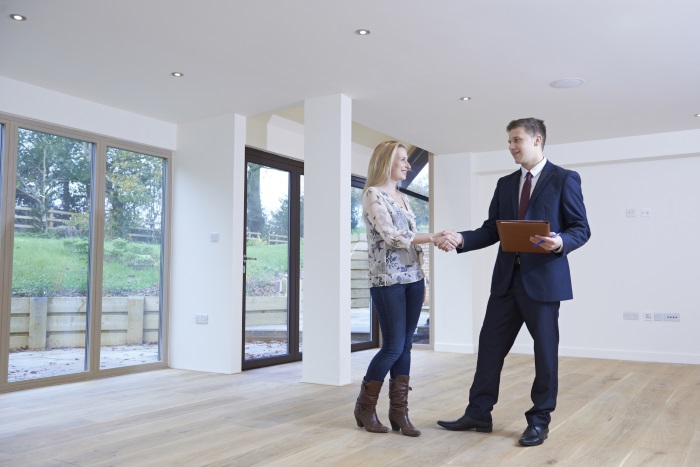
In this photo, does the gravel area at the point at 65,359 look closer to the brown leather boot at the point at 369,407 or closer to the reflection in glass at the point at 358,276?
the reflection in glass at the point at 358,276

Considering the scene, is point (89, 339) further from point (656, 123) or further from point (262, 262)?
point (656, 123)

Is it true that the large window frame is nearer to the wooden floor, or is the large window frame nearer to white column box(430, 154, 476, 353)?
the wooden floor

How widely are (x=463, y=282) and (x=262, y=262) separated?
2497mm

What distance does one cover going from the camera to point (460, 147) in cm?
706

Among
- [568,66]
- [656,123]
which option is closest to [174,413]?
[568,66]

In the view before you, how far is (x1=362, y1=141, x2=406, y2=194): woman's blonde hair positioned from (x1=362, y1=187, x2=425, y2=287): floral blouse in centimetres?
8

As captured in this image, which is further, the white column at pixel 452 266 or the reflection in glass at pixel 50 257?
the white column at pixel 452 266

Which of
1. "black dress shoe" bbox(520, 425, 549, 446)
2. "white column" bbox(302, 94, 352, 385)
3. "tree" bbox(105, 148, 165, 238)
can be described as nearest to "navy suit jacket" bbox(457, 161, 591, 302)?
"black dress shoe" bbox(520, 425, 549, 446)

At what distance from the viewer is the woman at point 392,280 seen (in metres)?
2.95

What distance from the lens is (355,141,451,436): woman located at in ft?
9.68

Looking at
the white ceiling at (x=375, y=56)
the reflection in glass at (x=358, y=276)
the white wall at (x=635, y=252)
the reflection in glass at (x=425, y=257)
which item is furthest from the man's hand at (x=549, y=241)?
the reflection in glass at (x=425, y=257)

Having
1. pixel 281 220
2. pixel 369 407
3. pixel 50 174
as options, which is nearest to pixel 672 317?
pixel 281 220

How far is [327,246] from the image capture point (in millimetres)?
4852

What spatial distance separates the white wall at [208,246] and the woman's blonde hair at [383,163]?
2.62m
